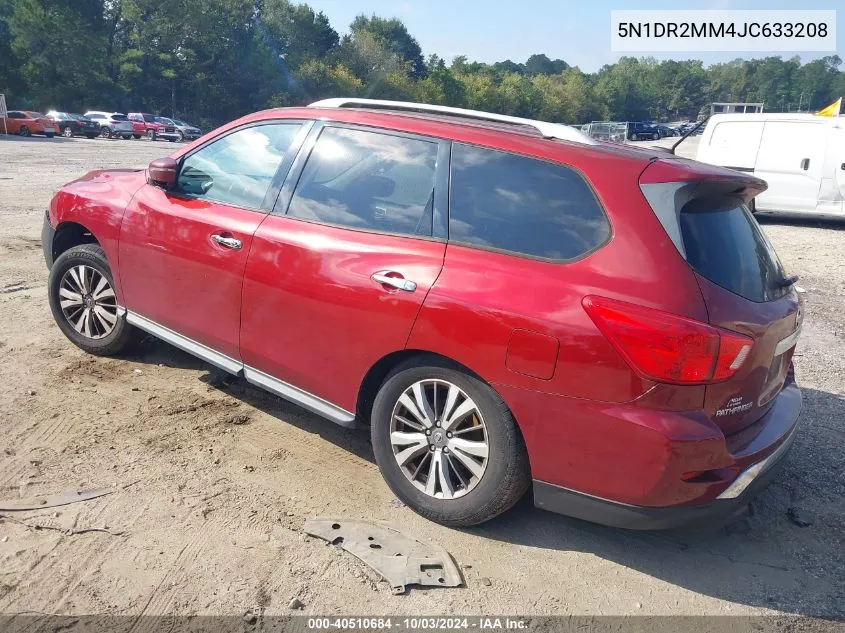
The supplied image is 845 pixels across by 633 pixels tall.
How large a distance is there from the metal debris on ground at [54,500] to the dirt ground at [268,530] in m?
0.05

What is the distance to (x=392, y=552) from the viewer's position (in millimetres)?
3090

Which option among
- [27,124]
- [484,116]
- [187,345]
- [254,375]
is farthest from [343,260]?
[27,124]

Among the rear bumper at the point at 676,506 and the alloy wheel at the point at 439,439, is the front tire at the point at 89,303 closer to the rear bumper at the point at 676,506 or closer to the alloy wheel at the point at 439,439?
the alloy wheel at the point at 439,439

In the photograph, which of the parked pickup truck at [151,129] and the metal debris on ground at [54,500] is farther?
the parked pickup truck at [151,129]

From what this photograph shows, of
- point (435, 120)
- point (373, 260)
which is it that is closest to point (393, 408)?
point (373, 260)

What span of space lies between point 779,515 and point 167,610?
289cm

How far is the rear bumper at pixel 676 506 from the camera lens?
2834 mm

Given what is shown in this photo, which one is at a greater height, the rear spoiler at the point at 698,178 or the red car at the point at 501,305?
the rear spoiler at the point at 698,178

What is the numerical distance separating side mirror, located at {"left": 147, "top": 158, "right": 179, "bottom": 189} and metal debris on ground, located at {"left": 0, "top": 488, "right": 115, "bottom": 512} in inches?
74.4

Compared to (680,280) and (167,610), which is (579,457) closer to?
(680,280)

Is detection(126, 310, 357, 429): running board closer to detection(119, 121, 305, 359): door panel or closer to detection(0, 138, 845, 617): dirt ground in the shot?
detection(119, 121, 305, 359): door panel

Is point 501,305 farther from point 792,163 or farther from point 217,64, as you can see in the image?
point 217,64

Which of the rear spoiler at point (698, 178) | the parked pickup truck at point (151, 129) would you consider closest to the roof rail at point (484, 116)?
the rear spoiler at point (698, 178)

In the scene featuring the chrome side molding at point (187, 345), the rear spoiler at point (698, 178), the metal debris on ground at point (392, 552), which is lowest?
the metal debris on ground at point (392, 552)
